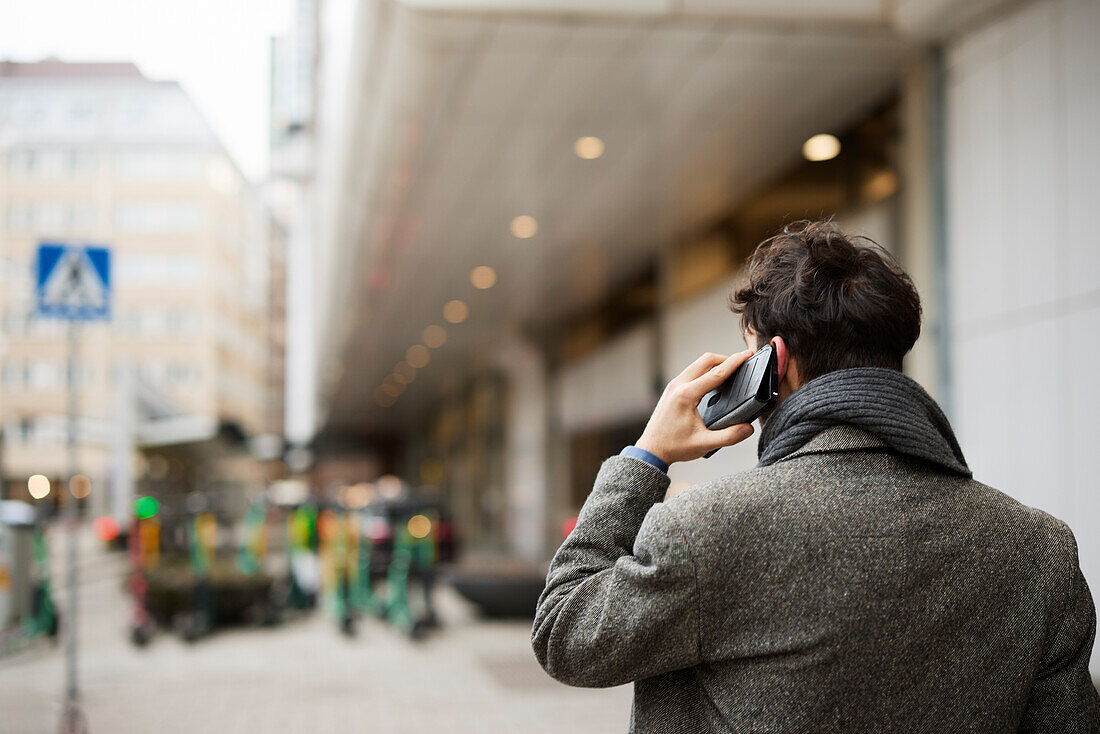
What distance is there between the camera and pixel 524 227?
10.8 metres

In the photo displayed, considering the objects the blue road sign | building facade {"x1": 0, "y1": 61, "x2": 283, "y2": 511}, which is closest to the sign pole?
the blue road sign

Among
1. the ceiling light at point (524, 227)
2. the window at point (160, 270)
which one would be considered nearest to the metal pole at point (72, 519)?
the ceiling light at point (524, 227)

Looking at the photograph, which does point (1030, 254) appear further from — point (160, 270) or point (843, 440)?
point (160, 270)

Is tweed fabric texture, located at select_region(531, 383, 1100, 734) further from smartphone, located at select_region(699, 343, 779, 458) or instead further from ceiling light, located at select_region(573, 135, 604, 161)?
ceiling light, located at select_region(573, 135, 604, 161)

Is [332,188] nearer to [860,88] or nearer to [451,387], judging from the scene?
[860,88]

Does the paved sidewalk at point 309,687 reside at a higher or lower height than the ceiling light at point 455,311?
lower

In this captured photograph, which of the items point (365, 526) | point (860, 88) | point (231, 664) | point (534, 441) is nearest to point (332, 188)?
point (365, 526)

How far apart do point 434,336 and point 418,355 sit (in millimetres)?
3004

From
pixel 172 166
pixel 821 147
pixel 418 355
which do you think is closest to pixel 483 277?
pixel 821 147

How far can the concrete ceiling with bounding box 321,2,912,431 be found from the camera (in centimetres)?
564

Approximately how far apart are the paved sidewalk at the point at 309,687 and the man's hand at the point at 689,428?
4.66 m

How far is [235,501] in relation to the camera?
1927 cm

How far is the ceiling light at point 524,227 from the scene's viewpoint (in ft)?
34.1

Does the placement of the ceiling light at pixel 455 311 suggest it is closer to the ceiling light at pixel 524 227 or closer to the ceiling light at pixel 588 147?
the ceiling light at pixel 524 227
